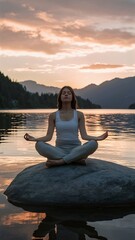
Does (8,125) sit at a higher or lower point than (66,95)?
lower

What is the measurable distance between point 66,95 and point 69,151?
1.53 metres

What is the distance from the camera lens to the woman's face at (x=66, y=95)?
11.3 metres

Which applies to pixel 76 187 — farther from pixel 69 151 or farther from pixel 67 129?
pixel 67 129

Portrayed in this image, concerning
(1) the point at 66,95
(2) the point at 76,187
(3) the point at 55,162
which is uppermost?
(1) the point at 66,95

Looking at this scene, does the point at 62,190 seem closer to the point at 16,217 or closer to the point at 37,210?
the point at 37,210

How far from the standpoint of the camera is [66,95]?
11.3 m

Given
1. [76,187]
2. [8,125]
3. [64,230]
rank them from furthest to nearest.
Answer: [8,125] < [76,187] < [64,230]

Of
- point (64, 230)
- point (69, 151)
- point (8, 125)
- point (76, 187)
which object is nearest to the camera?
point (64, 230)

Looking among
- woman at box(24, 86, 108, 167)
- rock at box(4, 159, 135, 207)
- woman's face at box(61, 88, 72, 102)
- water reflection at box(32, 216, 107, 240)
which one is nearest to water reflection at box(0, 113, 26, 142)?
woman at box(24, 86, 108, 167)

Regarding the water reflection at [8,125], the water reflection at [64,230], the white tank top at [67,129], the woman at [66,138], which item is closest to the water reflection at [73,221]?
the water reflection at [64,230]

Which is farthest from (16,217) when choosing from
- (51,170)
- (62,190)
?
(51,170)

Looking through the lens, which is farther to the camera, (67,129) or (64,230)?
(67,129)

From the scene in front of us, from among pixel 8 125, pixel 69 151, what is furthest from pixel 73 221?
pixel 8 125

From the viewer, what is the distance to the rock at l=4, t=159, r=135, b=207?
9.92 meters
